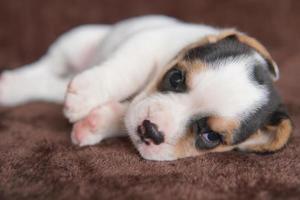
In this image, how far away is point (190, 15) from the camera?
14.8 ft

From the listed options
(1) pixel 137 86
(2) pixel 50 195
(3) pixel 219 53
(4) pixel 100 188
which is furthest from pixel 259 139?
(2) pixel 50 195

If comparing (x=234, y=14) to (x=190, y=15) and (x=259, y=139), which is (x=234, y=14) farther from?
(x=259, y=139)

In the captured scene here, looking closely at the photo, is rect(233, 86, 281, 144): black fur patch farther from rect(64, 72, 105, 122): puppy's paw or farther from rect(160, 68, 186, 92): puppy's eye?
rect(64, 72, 105, 122): puppy's paw

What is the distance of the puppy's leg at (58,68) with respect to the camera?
352cm

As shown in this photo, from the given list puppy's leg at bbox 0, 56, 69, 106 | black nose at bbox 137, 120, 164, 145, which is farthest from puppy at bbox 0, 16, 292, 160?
puppy's leg at bbox 0, 56, 69, 106

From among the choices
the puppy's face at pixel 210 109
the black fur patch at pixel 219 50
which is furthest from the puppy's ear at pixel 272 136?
the black fur patch at pixel 219 50

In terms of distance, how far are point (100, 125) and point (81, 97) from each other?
6.7 inches

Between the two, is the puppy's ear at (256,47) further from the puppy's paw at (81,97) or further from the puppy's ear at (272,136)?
the puppy's paw at (81,97)

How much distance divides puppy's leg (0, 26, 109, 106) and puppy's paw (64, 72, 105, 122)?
101cm

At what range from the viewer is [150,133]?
2.24m

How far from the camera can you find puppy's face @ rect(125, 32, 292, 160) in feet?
7.48

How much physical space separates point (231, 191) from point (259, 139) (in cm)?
61

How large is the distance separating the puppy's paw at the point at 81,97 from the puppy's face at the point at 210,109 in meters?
0.22

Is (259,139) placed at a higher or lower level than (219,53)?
Result: lower
